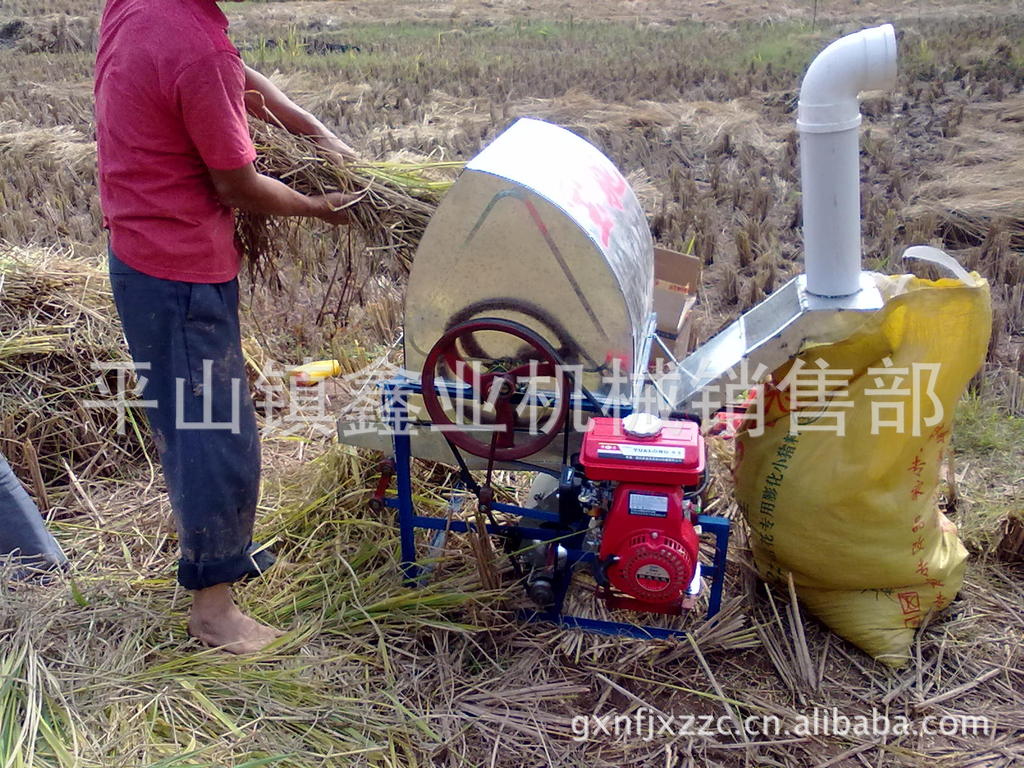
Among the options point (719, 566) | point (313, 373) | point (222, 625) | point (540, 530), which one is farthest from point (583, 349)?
point (313, 373)

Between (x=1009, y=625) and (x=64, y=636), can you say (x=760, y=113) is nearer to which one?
(x=1009, y=625)

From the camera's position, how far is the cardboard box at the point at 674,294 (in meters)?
3.28

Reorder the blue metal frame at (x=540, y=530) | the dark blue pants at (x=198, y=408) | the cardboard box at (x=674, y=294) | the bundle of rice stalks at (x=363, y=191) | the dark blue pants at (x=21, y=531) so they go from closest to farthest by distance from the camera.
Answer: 1. the dark blue pants at (x=198, y=408)
2. the blue metal frame at (x=540, y=530)
3. the bundle of rice stalks at (x=363, y=191)
4. the dark blue pants at (x=21, y=531)
5. the cardboard box at (x=674, y=294)

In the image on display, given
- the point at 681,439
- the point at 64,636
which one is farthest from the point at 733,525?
the point at 64,636

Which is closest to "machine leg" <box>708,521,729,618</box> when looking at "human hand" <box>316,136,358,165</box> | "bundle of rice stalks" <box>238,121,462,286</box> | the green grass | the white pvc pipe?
the white pvc pipe

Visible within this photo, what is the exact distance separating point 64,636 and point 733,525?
2.03m

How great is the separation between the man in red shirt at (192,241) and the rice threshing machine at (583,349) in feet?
1.44

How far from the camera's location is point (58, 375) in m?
3.41

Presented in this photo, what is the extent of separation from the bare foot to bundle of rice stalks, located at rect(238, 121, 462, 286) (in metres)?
1.01

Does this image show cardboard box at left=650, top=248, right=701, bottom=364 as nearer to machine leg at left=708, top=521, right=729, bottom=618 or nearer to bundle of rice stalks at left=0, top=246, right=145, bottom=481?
machine leg at left=708, top=521, right=729, bottom=618

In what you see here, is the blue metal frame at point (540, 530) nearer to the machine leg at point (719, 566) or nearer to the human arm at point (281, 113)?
the machine leg at point (719, 566)

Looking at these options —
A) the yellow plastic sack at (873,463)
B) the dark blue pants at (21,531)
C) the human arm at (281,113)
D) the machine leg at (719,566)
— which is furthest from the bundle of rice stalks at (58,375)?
the yellow plastic sack at (873,463)

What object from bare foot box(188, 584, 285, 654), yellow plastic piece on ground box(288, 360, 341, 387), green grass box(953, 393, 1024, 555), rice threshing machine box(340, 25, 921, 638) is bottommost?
bare foot box(188, 584, 285, 654)

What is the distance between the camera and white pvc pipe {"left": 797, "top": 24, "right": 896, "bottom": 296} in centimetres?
212
